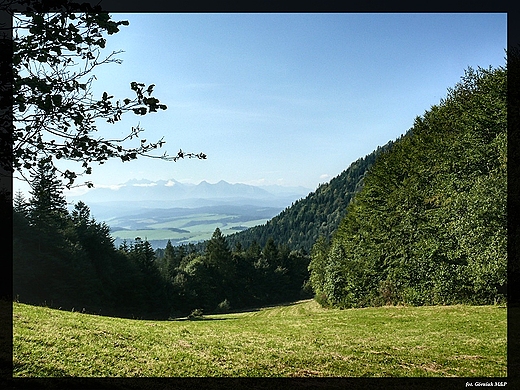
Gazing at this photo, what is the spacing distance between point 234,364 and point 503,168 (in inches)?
862

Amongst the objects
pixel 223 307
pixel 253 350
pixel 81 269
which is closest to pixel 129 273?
pixel 81 269

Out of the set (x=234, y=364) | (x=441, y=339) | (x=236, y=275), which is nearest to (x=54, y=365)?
(x=234, y=364)

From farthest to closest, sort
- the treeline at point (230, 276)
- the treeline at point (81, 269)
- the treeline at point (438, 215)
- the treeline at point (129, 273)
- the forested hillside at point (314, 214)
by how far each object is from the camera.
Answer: the forested hillside at point (314, 214) → the treeline at point (230, 276) → the treeline at point (129, 273) → the treeline at point (81, 269) → the treeline at point (438, 215)

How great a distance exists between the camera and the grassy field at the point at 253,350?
1122cm

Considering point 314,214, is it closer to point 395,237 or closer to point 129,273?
point 129,273

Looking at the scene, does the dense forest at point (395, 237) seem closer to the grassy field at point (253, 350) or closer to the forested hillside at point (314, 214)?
the grassy field at point (253, 350)

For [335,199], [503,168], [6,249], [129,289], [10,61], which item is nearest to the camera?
[10,61]

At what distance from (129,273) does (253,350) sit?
57.9 metres

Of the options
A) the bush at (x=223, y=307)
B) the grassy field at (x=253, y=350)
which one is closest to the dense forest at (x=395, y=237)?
the grassy field at (x=253, y=350)

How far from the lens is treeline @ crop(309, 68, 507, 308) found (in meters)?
24.6

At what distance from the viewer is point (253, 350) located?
1470cm

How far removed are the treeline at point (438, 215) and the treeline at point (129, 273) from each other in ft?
90.1
